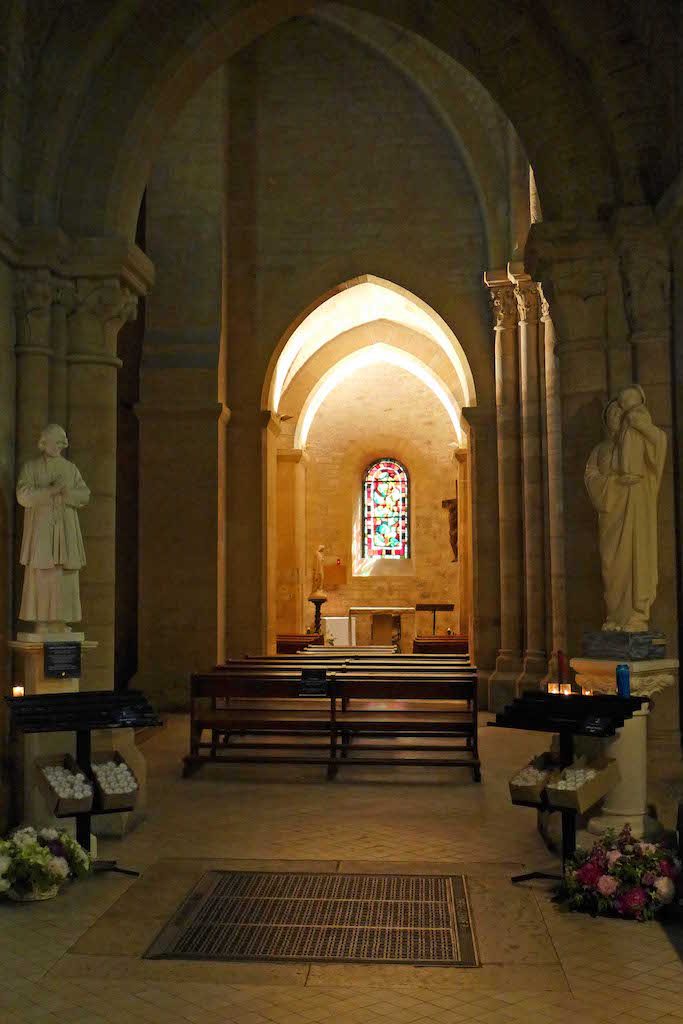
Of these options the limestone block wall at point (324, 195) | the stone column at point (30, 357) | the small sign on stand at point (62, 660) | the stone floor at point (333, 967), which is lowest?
the stone floor at point (333, 967)

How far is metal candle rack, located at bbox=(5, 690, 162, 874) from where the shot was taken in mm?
6168

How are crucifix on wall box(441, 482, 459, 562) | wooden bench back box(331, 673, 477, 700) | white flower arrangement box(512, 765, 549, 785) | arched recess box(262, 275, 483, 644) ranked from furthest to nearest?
crucifix on wall box(441, 482, 459, 562) < arched recess box(262, 275, 483, 644) < wooden bench back box(331, 673, 477, 700) < white flower arrangement box(512, 765, 549, 785)

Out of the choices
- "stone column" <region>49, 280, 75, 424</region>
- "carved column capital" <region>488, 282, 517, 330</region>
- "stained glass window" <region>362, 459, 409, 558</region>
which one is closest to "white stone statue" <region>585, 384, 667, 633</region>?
"stone column" <region>49, 280, 75, 424</region>

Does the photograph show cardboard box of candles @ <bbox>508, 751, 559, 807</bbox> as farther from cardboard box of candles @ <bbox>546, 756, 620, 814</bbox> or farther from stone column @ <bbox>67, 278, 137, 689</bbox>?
stone column @ <bbox>67, 278, 137, 689</bbox>

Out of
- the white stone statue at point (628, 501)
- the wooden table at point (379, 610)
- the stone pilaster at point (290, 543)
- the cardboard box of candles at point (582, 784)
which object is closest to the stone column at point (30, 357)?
the white stone statue at point (628, 501)

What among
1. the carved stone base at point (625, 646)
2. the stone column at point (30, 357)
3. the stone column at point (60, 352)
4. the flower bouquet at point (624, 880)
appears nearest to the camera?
the flower bouquet at point (624, 880)

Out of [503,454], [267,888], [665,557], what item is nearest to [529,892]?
[267,888]

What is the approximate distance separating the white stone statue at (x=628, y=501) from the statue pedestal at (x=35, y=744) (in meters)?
3.80

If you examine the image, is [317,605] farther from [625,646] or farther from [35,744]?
[625,646]

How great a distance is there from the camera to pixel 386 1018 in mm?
4340

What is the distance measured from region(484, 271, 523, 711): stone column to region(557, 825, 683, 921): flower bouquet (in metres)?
8.58

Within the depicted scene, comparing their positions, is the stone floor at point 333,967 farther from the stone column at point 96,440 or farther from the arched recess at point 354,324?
the arched recess at point 354,324

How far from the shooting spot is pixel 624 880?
18.2ft

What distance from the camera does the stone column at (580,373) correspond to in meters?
8.34
